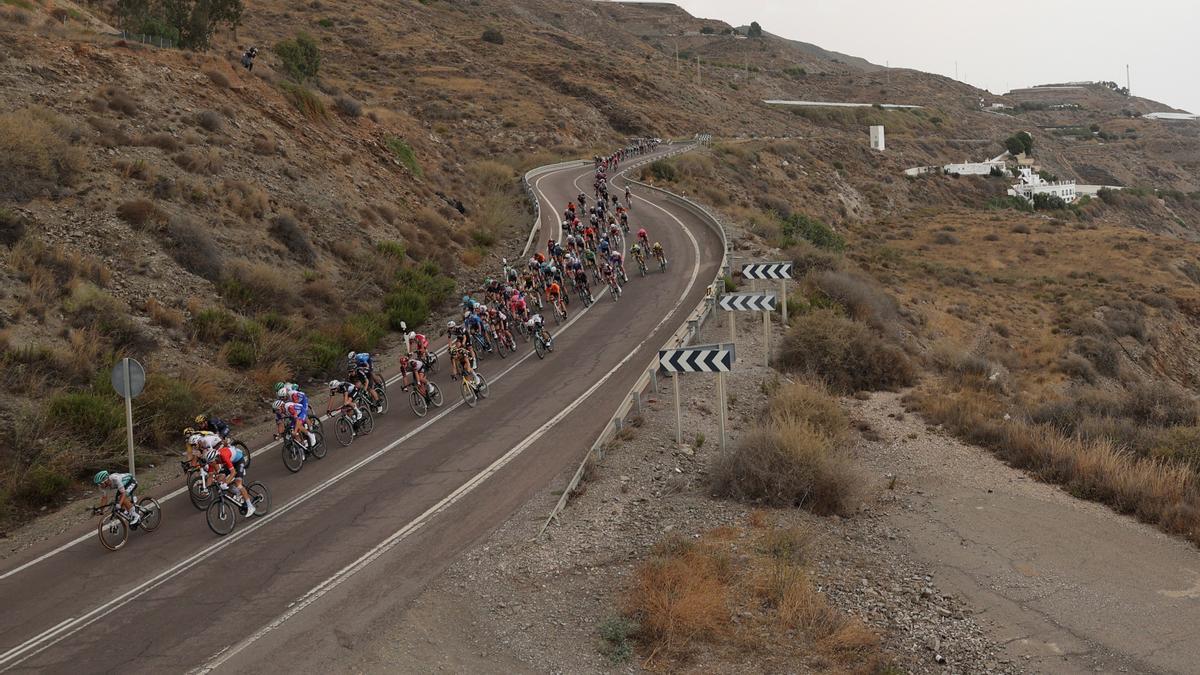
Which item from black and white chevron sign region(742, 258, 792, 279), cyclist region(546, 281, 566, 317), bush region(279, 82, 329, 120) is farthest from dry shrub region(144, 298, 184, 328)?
bush region(279, 82, 329, 120)

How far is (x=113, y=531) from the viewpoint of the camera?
12.9 meters

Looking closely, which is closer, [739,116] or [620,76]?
[620,76]

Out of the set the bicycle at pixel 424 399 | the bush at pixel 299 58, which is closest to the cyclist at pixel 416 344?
the bicycle at pixel 424 399

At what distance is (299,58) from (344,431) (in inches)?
1552

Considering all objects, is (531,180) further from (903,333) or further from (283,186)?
(903,333)

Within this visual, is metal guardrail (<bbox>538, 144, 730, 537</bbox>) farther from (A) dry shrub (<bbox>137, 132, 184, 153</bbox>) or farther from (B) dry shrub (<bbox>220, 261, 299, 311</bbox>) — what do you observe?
(A) dry shrub (<bbox>137, 132, 184, 153</bbox>)

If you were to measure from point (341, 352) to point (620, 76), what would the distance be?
8097cm

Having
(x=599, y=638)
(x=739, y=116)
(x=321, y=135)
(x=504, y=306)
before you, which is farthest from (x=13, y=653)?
(x=739, y=116)

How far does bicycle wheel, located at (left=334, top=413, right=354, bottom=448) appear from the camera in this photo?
56.5 feet

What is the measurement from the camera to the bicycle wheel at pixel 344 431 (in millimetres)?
17234

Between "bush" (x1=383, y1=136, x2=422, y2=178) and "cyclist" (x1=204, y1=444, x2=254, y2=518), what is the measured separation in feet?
91.7

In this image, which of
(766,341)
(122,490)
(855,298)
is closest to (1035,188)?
(855,298)

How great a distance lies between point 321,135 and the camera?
36688 mm

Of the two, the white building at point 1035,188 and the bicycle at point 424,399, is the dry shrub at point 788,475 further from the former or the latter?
the white building at point 1035,188
